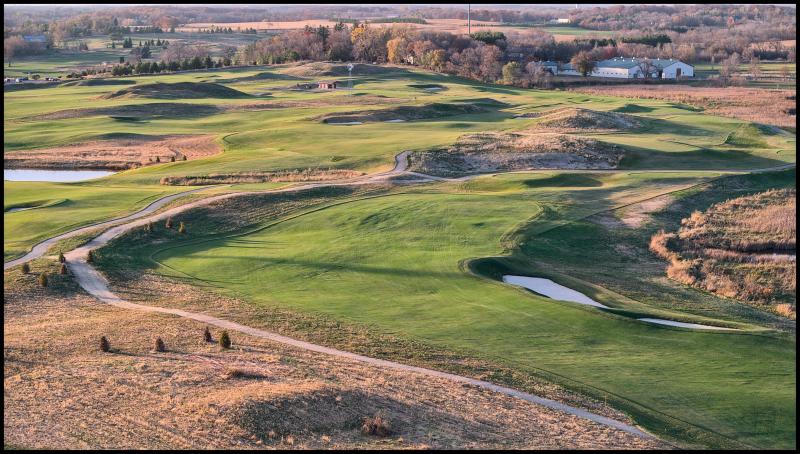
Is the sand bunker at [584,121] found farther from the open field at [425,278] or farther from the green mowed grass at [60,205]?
the green mowed grass at [60,205]

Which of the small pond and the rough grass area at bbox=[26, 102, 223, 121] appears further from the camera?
the rough grass area at bbox=[26, 102, 223, 121]

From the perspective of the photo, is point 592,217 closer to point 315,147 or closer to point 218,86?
point 315,147

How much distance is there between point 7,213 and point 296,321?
88.7 ft

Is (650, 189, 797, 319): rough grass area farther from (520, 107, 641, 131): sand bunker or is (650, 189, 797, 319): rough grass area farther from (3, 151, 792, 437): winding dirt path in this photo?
(520, 107, 641, 131): sand bunker

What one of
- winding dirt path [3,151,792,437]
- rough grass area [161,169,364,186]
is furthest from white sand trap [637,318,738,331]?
rough grass area [161,169,364,186]

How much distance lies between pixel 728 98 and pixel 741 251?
246 feet

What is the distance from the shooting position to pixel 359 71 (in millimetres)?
157125

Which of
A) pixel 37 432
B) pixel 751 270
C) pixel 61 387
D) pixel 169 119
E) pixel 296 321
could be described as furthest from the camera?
pixel 169 119

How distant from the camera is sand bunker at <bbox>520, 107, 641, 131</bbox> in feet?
310

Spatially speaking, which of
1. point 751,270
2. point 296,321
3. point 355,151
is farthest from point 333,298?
point 355,151

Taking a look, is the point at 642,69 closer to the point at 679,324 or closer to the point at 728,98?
the point at 728,98

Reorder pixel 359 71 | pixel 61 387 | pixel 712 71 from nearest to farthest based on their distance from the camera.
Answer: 1. pixel 61 387
2. pixel 359 71
3. pixel 712 71

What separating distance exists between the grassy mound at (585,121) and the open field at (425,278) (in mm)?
367

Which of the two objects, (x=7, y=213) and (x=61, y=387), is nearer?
(x=61, y=387)
